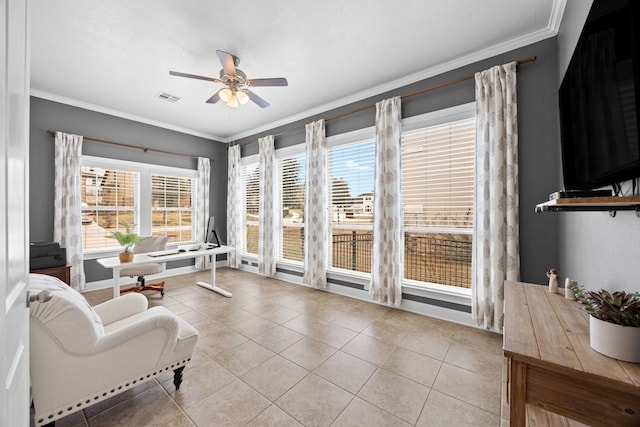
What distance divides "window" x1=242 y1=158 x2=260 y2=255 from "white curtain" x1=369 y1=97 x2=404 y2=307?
2913mm

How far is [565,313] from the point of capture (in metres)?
1.32

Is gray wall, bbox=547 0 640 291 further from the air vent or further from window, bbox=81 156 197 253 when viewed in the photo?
window, bbox=81 156 197 253

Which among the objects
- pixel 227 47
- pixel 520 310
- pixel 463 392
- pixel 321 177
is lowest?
pixel 463 392

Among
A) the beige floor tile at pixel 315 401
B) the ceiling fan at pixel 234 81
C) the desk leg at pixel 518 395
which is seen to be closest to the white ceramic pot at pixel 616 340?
the desk leg at pixel 518 395

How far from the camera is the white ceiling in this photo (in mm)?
2160

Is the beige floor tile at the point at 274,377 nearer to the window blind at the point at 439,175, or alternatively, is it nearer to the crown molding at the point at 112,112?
the window blind at the point at 439,175

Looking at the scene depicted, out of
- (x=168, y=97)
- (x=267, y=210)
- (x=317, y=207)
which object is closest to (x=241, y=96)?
(x=168, y=97)

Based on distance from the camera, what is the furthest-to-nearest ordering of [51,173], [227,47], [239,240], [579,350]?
[239,240] → [51,173] → [227,47] → [579,350]

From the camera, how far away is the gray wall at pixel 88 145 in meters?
3.62

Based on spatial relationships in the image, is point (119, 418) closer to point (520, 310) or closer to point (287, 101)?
point (520, 310)

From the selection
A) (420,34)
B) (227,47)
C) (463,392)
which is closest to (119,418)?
(463,392)

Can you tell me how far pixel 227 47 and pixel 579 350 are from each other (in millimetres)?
3432

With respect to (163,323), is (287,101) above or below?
above

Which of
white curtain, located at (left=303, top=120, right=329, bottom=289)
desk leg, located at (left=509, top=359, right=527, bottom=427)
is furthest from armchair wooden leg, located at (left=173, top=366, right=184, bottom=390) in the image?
white curtain, located at (left=303, top=120, right=329, bottom=289)
